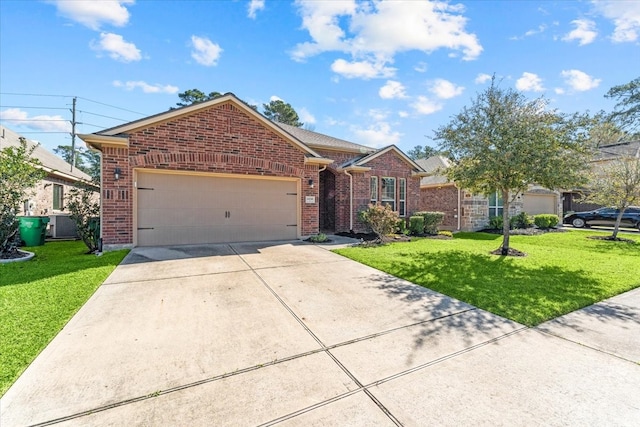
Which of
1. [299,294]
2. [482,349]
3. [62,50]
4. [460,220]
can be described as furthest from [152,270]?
[460,220]

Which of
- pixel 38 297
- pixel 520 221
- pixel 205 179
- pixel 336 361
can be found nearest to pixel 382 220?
pixel 205 179

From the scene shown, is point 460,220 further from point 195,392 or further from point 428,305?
point 195,392

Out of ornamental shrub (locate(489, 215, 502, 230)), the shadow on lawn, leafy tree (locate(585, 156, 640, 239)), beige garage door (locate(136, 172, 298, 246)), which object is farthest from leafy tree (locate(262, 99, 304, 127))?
the shadow on lawn

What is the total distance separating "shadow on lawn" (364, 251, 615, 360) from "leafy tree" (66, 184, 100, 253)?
317 inches

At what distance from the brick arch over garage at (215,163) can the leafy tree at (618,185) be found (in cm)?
1252

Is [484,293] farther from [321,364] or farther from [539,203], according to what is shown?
[539,203]

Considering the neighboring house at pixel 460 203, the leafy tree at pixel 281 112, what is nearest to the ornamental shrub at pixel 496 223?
the neighboring house at pixel 460 203

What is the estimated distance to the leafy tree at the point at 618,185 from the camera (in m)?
11.5

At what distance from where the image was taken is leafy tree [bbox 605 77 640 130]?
3183 centimetres

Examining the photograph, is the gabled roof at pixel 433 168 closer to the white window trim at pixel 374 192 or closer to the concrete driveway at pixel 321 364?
the white window trim at pixel 374 192

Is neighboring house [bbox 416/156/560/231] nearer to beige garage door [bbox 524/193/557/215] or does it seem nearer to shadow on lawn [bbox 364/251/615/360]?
beige garage door [bbox 524/193/557/215]

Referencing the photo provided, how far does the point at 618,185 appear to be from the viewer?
11789 millimetres

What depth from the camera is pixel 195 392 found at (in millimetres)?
2299

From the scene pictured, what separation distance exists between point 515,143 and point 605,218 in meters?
16.2
